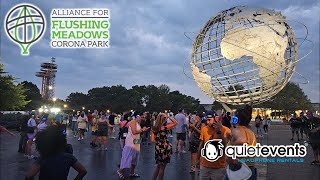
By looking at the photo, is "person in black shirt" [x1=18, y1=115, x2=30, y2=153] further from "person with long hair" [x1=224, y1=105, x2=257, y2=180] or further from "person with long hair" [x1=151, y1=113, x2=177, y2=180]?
"person with long hair" [x1=224, y1=105, x2=257, y2=180]

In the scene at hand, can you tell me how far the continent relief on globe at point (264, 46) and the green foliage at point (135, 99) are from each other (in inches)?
2735

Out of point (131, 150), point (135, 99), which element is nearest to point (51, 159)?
point (131, 150)

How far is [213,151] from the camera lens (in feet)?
16.6

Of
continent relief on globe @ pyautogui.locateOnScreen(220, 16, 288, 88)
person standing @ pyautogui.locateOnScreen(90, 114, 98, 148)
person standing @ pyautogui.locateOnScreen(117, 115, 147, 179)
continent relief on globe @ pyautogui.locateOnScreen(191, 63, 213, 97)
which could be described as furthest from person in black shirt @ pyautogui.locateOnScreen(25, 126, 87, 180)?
person standing @ pyautogui.locateOnScreen(90, 114, 98, 148)

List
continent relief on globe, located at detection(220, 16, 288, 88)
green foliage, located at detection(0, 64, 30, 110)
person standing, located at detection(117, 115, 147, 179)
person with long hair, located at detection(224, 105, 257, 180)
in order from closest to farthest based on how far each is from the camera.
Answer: person with long hair, located at detection(224, 105, 257, 180), person standing, located at detection(117, 115, 147, 179), continent relief on globe, located at detection(220, 16, 288, 88), green foliage, located at detection(0, 64, 30, 110)

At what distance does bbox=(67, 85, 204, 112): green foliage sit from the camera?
3302 inches

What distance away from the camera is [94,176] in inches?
301

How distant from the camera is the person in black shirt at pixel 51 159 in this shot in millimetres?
3115

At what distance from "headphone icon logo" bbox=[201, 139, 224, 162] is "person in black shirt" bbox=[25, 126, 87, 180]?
7.92 feet

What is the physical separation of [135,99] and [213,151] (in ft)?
266

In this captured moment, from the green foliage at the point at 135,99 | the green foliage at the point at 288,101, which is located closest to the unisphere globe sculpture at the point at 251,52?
the green foliage at the point at 288,101

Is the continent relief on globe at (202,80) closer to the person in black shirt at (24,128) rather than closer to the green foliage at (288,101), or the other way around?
the person in black shirt at (24,128)

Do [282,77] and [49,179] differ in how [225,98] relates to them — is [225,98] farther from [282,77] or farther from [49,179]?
[49,179]

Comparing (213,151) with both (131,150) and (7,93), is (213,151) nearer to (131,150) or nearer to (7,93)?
(131,150)
